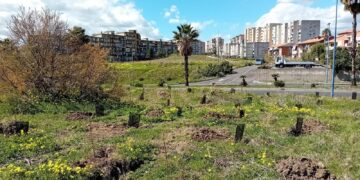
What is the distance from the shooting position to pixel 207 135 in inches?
493

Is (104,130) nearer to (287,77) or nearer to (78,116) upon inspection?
(78,116)

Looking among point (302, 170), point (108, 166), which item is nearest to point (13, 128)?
point (108, 166)

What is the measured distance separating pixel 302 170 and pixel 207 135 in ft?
15.2

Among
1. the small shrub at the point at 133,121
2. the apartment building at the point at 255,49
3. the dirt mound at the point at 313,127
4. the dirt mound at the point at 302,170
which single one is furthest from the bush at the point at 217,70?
the apartment building at the point at 255,49

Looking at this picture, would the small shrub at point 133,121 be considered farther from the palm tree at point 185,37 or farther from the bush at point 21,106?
the palm tree at point 185,37

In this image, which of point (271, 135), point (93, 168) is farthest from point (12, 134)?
A: point (271, 135)

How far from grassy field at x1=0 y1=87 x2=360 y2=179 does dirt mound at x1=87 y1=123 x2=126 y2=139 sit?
0.11 ft

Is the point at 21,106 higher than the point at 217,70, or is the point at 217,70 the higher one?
the point at 217,70

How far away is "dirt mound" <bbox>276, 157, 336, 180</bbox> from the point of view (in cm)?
812

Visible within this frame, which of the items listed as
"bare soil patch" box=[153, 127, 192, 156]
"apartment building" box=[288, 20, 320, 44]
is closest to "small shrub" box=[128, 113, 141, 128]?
"bare soil patch" box=[153, 127, 192, 156]

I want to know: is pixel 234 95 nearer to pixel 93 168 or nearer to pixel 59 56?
pixel 59 56

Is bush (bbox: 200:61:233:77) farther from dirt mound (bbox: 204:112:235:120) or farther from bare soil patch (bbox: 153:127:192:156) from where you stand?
bare soil patch (bbox: 153:127:192:156)

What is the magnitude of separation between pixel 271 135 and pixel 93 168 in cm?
652

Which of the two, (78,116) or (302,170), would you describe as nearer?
(302,170)
